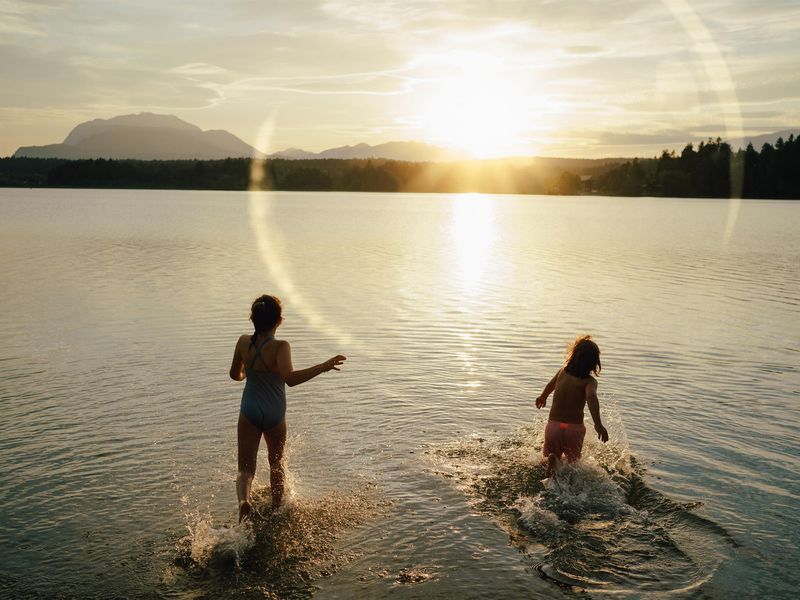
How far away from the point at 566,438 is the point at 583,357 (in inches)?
45.9

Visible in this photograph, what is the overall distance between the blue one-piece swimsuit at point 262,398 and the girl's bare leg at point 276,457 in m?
→ 0.13

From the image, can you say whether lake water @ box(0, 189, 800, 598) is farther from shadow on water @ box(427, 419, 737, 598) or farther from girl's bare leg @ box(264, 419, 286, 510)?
girl's bare leg @ box(264, 419, 286, 510)

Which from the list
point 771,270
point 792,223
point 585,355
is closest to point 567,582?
point 585,355

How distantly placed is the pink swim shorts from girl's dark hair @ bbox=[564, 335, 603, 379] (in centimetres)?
73

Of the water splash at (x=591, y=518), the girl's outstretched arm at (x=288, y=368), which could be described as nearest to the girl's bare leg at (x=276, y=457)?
the girl's outstretched arm at (x=288, y=368)

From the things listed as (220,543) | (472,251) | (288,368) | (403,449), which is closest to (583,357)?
(403,449)

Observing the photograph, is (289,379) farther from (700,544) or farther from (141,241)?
(141,241)

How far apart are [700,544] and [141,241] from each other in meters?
45.3

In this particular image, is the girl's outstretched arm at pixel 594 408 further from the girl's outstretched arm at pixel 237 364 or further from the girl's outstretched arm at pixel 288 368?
the girl's outstretched arm at pixel 237 364

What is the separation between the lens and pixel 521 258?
143 ft

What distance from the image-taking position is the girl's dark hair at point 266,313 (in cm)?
772

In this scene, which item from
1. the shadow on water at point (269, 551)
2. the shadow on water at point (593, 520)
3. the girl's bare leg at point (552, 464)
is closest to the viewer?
the shadow on water at point (269, 551)

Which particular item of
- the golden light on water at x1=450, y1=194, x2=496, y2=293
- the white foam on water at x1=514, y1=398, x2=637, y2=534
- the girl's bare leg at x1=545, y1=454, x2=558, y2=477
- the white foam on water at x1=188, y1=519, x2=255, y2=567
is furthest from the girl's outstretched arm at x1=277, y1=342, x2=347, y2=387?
the golden light on water at x1=450, y1=194, x2=496, y2=293

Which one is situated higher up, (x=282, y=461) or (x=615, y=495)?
(x=282, y=461)
